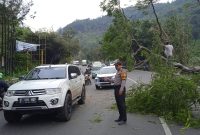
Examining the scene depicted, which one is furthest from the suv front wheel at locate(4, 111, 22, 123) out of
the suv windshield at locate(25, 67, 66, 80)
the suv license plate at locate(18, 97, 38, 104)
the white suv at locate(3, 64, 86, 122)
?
the suv windshield at locate(25, 67, 66, 80)

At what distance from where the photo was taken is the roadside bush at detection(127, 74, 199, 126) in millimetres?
11914

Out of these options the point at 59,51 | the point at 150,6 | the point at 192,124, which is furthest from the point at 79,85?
the point at 59,51

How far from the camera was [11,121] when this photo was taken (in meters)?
11.9

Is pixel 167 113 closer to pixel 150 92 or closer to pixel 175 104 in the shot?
pixel 175 104

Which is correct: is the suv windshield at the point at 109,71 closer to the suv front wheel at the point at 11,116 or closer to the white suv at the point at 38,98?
the white suv at the point at 38,98

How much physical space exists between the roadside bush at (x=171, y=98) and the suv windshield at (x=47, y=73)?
2853 millimetres

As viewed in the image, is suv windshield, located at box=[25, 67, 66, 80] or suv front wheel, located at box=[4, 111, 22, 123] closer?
suv front wheel, located at box=[4, 111, 22, 123]

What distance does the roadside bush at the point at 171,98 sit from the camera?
1191cm

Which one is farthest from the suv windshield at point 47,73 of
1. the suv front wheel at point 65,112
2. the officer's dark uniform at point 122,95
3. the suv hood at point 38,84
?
the officer's dark uniform at point 122,95

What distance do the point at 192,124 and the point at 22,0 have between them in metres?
26.8

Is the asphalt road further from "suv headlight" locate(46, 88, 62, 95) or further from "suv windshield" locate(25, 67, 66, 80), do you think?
"suv windshield" locate(25, 67, 66, 80)

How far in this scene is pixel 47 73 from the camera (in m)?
13.3

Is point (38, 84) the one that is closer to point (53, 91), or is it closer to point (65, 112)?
point (53, 91)

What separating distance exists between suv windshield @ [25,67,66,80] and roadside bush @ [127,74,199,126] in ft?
9.36
